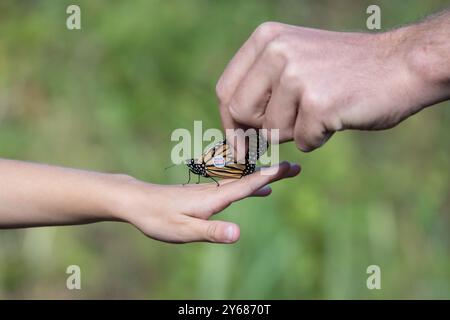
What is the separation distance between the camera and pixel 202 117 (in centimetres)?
326

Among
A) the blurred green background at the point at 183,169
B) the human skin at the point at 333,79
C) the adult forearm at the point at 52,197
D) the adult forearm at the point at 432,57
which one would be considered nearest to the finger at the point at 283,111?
the human skin at the point at 333,79

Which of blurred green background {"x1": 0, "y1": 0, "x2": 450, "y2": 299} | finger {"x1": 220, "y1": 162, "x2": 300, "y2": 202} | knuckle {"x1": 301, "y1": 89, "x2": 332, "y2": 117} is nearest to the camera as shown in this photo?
knuckle {"x1": 301, "y1": 89, "x2": 332, "y2": 117}

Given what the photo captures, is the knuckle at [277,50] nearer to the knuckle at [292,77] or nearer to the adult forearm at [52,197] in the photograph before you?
the knuckle at [292,77]

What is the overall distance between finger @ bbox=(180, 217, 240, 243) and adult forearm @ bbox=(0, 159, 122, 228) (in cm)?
17

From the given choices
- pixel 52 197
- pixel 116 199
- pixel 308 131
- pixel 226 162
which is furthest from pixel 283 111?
pixel 52 197

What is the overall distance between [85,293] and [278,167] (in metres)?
1.66

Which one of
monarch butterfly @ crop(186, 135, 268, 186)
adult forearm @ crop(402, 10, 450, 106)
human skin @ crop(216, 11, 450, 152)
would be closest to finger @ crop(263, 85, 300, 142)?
human skin @ crop(216, 11, 450, 152)

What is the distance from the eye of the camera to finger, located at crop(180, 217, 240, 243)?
4.69 feet

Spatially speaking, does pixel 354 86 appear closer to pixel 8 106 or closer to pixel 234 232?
pixel 234 232

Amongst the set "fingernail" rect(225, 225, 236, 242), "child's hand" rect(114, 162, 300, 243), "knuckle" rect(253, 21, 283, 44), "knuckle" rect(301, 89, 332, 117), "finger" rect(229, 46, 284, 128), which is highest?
"knuckle" rect(253, 21, 283, 44)

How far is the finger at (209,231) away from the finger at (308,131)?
191 mm

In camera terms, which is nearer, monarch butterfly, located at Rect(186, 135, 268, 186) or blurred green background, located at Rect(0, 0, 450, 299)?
monarch butterfly, located at Rect(186, 135, 268, 186)

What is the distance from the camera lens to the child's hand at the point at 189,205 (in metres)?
1.48

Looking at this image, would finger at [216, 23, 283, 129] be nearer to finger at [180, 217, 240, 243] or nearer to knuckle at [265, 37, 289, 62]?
knuckle at [265, 37, 289, 62]
